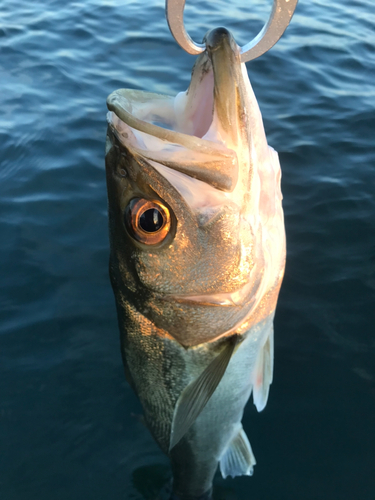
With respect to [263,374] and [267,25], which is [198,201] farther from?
[263,374]

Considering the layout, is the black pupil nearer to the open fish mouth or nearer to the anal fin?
the open fish mouth

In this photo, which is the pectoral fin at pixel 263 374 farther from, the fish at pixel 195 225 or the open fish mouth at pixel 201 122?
the open fish mouth at pixel 201 122

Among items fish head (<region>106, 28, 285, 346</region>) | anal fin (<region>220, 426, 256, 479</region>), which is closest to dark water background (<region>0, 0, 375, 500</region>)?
anal fin (<region>220, 426, 256, 479</region>)

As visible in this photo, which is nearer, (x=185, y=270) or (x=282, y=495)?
(x=185, y=270)

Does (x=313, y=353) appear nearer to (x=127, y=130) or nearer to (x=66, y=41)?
(x=127, y=130)

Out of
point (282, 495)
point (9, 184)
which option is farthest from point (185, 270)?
point (9, 184)

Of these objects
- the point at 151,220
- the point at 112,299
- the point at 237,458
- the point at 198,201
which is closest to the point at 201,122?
the point at 198,201
